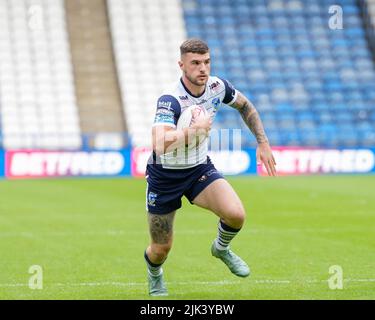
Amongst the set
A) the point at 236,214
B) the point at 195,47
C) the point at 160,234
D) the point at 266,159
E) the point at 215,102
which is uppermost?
the point at 195,47

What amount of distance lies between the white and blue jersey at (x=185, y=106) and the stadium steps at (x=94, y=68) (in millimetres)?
24285

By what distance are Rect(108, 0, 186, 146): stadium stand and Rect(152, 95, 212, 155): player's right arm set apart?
25.3 metres

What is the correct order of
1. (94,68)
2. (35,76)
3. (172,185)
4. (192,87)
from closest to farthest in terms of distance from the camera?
(192,87) → (172,185) → (35,76) → (94,68)

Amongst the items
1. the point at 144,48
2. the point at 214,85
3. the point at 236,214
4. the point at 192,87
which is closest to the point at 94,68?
the point at 144,48

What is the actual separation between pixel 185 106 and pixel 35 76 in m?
26.6

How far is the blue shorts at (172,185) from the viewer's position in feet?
31.7

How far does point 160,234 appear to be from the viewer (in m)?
9.75

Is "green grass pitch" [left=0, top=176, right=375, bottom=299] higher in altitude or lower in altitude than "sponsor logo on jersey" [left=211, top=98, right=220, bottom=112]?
lower

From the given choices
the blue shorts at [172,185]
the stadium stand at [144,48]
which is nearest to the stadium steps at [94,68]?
the stadium stand at [144,48]

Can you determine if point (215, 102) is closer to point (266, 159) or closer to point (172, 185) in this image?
point (266, 159)

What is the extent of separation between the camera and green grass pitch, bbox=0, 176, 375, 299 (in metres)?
10.3

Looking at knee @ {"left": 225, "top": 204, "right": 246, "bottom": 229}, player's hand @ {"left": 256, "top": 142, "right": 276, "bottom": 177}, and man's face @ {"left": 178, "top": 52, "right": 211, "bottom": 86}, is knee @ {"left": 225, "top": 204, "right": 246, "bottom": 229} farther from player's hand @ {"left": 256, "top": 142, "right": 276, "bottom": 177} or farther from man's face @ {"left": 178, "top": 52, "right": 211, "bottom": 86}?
man's face @ {"left": 178, "top": 52, "right": 211, "bottom": 86}

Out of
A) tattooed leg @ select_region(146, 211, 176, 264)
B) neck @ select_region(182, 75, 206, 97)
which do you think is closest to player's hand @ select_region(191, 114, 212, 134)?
neck @ select_region(182, 75, 206, 97)

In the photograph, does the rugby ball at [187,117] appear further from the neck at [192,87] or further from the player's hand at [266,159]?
the player's hand at [266,159]
